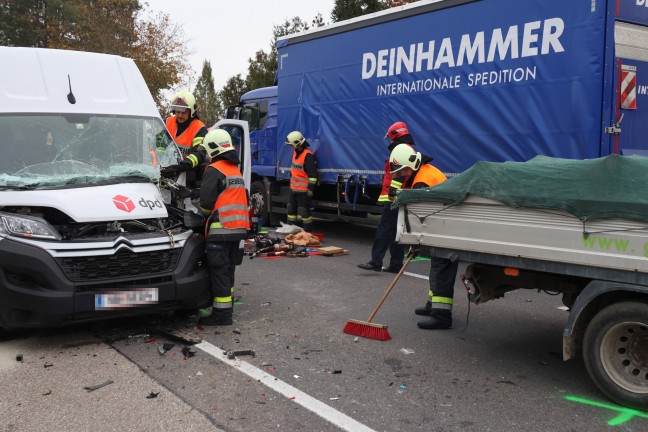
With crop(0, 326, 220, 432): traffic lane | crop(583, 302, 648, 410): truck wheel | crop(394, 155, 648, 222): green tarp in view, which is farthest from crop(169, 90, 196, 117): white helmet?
crop(583, 302, 648, 410): truck wheel

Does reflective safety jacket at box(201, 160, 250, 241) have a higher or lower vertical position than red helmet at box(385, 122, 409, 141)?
lower

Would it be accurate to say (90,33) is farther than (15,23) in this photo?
No

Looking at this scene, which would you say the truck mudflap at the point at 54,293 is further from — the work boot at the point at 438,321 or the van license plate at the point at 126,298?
the work boot at the point at 438,321

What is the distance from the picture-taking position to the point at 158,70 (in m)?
31.7

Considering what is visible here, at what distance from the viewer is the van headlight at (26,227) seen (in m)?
4.74

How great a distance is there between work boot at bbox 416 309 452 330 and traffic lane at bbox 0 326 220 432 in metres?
2.49

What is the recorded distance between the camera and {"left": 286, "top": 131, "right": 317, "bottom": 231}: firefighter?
11.5 meters

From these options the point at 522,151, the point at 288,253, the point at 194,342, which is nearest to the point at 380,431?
the point at 194,342

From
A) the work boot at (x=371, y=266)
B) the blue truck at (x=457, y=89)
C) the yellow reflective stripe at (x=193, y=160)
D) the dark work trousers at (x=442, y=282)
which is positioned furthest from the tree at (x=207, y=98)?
the dark work trousers at (x=442, y=282)

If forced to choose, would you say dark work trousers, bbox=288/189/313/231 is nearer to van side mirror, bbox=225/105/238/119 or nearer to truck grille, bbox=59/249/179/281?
van side mirror, bbox=225/105/238/119

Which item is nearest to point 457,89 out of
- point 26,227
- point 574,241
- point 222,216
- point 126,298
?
point 222,216

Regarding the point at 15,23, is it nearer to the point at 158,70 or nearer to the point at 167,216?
the point at 158,70

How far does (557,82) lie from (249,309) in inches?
177

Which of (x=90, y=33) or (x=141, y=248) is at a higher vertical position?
(x=90, y=33)
